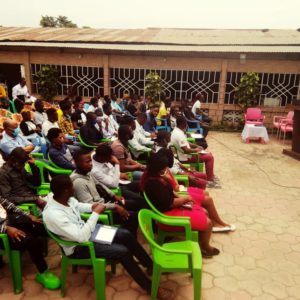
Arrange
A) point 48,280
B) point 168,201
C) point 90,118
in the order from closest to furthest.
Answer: point 48,280 < point 168,201 < point 90,118

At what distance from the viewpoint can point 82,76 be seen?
1198 cm

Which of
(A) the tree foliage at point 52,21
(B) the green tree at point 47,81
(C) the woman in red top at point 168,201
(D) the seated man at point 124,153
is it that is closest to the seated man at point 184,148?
(D) the seated man at point 124,153

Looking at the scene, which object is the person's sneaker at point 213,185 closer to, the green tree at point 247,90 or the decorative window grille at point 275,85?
the green tree at point 247,90

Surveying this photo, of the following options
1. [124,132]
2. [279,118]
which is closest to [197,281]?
[124,132]

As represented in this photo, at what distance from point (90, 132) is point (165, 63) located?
6.49 meters

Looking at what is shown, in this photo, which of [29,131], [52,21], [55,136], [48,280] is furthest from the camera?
[52,21]

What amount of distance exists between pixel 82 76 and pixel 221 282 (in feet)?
34.7

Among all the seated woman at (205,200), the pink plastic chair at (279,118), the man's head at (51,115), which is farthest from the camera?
the pink plastic chair at (279,118)

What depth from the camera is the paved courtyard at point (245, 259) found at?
2932 millimetres

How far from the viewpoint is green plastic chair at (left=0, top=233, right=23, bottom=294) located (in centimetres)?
Answer: 275

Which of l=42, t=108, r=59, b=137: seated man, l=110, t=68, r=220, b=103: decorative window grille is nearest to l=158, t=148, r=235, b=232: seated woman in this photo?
l=42, t=108, r=59, b=137: seated man

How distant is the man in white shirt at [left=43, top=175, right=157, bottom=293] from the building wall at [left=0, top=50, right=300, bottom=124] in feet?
30.5

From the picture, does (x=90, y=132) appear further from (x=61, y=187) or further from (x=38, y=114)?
(x=61, y=187)

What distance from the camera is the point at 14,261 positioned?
9.20 feet
